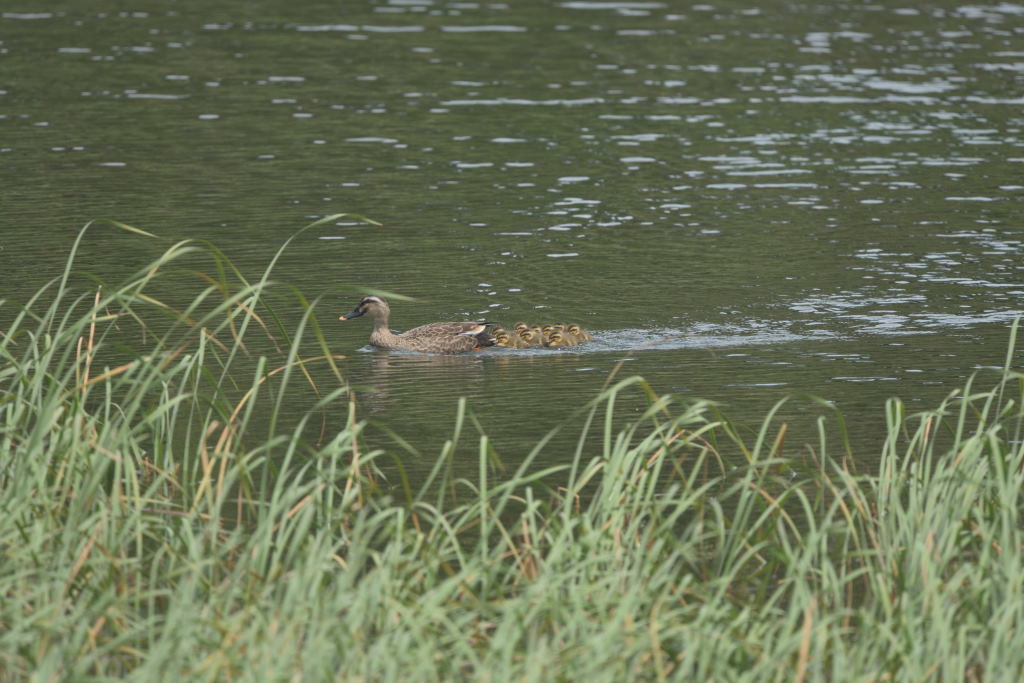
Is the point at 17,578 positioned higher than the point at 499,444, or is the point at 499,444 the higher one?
the point at 17,578

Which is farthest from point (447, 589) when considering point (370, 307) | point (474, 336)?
point (370, 307)

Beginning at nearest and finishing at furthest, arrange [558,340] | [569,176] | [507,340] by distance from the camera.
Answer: [558,340], [507,340], [569,176]

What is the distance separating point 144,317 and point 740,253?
5.64 m

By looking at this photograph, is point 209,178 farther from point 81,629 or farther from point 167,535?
point 81,629

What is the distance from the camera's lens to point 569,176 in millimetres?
20766

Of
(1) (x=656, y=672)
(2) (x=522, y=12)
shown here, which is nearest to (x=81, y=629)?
(1) (x=656, y=672)

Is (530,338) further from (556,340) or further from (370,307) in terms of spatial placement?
(370,307)

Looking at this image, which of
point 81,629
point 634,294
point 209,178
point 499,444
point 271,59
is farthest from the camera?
point 271,59

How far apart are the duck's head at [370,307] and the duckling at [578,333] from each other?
150 centimetres

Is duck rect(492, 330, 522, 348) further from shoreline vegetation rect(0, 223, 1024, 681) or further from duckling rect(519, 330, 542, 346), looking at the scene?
shoreline vegetation rect(0, 223, 1024, 681)

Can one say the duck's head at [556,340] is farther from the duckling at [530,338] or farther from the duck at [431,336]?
the duck at [431,336]

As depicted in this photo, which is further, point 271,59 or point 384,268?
point 271,59

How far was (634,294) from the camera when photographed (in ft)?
49.2

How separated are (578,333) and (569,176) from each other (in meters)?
7.74
